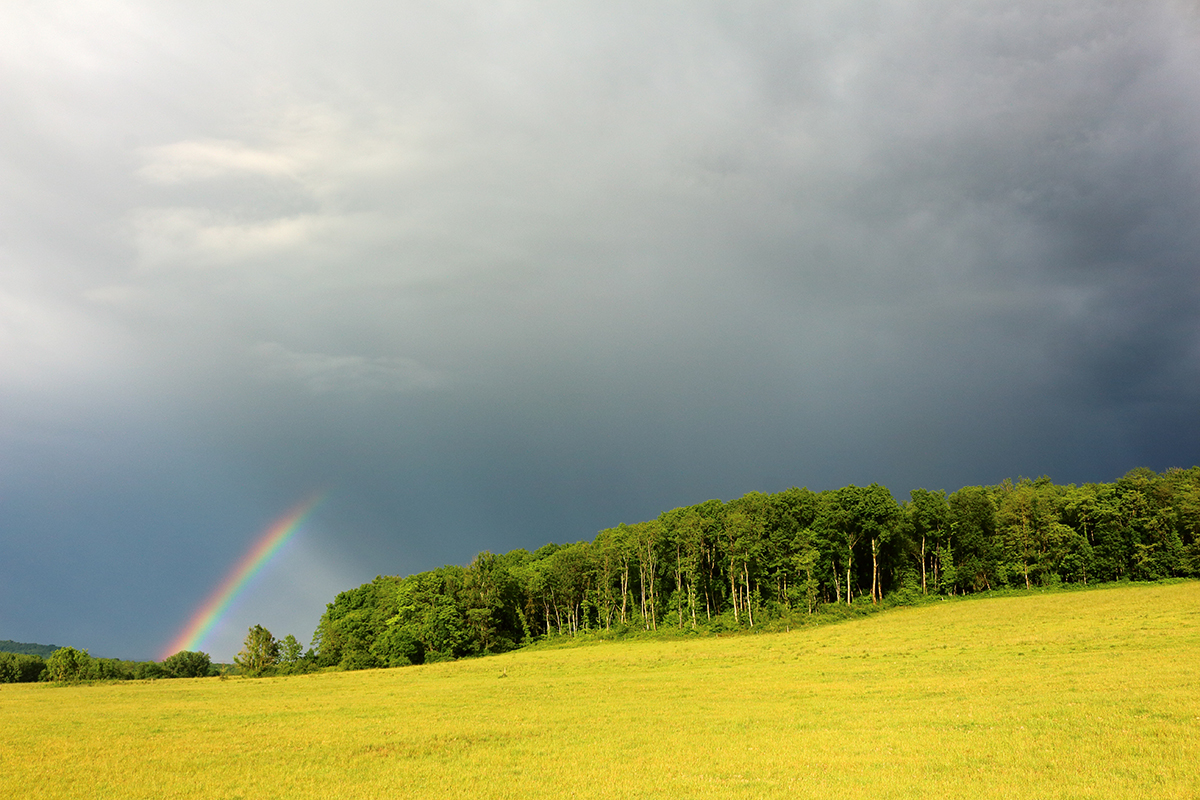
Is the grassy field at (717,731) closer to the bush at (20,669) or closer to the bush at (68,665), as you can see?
the bush at (68,665)

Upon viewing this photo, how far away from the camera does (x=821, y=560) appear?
327 ft

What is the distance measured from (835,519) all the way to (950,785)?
276ft

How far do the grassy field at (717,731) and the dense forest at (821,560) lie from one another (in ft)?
123

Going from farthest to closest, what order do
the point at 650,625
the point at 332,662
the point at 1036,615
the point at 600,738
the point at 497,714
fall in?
the point at 332,662, the point at 650,625, the point at 1036,615, the point at 497,714, the point at 600,738

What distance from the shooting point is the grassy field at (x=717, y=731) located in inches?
813

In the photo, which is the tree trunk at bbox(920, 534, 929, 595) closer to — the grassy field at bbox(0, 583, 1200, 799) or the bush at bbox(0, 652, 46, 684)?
the grassy field at bbox(0, 583, 1200, 799)

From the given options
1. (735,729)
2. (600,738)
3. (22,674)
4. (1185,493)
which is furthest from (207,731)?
(1185,493)

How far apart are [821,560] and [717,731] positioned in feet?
250

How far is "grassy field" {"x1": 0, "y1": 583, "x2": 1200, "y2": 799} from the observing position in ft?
67.8

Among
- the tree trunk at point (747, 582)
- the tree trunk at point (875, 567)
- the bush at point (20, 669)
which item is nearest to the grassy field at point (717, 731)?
the tree trunk at point (747, 582)

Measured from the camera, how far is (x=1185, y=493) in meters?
94.4

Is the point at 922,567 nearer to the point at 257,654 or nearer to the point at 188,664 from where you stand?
the point at 257,654

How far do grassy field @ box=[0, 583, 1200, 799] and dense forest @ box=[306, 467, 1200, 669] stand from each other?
37.5m

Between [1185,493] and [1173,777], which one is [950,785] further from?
[1185,493]
